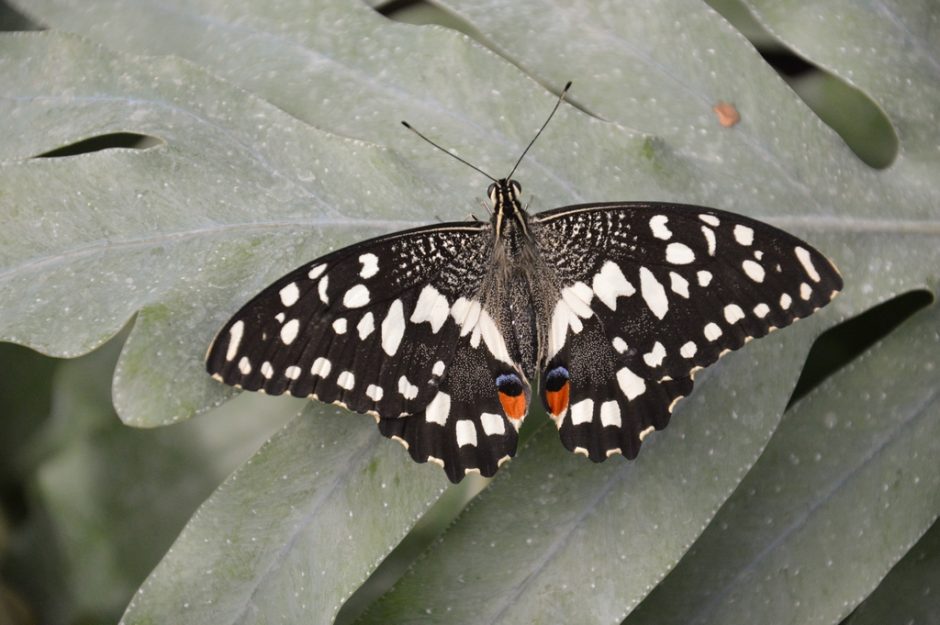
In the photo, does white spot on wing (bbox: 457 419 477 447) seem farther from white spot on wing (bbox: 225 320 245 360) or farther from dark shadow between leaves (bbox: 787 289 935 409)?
dark shadow between leaves (bbox: 787 289 935 409)

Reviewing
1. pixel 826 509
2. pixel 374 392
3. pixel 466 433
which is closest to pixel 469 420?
pixel 466 433

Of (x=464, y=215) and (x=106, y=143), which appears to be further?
(x=106, y=143)

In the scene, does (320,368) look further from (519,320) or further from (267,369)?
(519,320)

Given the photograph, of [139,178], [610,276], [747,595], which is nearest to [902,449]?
[747,595]

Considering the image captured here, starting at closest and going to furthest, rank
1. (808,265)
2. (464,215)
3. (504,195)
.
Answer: (808,265)
(504,195)
(464,215)

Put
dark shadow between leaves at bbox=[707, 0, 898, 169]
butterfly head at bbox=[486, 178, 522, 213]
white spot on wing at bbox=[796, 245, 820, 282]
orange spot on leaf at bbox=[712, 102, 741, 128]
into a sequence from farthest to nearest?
1. dark shadow between leaves at bbox=[707, 0, 898, 169]
2. orange spot on leaf at bbox=[712, 102, 741, 128]
3. butterfly head at bbox=[486, 178, 522, 213]
4. white spot on wing at bbox=[796, 245, 820, 282]

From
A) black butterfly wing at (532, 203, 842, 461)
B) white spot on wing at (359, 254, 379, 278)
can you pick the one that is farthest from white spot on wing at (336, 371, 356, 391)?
black butterfly wing at (532, 203, 842, 461)
